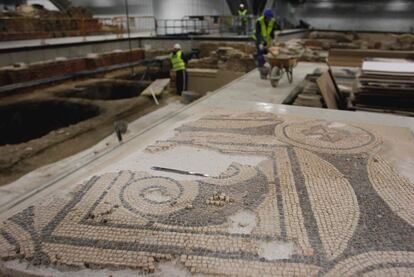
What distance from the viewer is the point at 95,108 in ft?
30.2

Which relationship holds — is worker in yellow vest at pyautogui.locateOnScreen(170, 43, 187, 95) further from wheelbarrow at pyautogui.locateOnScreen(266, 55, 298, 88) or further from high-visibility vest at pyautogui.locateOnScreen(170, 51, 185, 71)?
wheelbarrow at pyautogui.locateOnScreen(266, 55, 298, 88)

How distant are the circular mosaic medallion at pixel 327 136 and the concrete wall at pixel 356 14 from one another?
25130 millimetres

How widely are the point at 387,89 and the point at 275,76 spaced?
6.56 ft

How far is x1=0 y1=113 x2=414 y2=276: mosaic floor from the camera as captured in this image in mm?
1600

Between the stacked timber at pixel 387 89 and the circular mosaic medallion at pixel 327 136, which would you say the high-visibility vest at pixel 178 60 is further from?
the circular mosaic medallion at pixel 327 136

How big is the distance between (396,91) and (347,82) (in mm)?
2256

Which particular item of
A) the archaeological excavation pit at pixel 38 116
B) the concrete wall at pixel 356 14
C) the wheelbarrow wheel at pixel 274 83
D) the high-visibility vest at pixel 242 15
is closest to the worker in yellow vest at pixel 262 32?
the wheelbarrow wheel at pixel 274 83

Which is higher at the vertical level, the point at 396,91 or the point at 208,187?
the point at 396,91

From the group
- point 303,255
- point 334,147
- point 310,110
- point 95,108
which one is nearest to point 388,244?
point 303,255

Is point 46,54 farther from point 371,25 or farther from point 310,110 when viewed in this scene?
point 371,25

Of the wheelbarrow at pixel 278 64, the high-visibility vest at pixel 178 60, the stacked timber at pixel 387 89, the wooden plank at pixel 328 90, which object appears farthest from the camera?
the high-visibility vest at pixel 178 60

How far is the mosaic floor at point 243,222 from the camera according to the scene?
160cm

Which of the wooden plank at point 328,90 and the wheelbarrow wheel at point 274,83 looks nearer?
the wooden plank at point 328,90

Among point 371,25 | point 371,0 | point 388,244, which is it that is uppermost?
point 371,0
